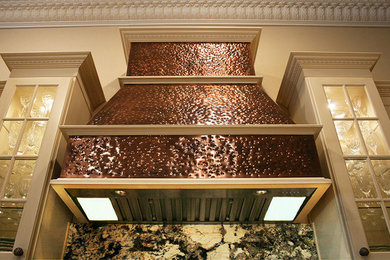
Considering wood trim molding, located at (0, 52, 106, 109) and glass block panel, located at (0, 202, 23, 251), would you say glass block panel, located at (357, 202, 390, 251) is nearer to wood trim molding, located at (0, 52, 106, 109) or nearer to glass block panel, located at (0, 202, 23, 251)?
glass block panel, located at (0, 202, 23, 251)

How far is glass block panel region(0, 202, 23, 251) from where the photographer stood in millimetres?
1524

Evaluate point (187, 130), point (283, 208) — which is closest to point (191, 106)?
point (187, 130)

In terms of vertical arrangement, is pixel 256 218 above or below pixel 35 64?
below

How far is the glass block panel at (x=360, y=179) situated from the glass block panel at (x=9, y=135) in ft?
5.53

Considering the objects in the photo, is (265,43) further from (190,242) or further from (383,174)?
A: (190,242)

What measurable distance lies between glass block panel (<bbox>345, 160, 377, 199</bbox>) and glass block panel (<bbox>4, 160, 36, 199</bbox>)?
5.11 feet

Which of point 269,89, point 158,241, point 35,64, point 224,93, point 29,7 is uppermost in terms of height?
point 29,7

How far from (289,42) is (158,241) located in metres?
1.99

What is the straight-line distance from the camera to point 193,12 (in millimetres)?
3119

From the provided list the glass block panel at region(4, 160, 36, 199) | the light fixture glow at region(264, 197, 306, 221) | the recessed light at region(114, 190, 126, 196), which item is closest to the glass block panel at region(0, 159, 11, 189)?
the glass block panel at region(4, 160, 36, 199)

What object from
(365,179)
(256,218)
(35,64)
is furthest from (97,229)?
(365,179)

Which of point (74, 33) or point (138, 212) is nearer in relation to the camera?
point (138, 212)

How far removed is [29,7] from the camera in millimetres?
3121

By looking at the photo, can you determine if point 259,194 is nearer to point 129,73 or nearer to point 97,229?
point 97,229
